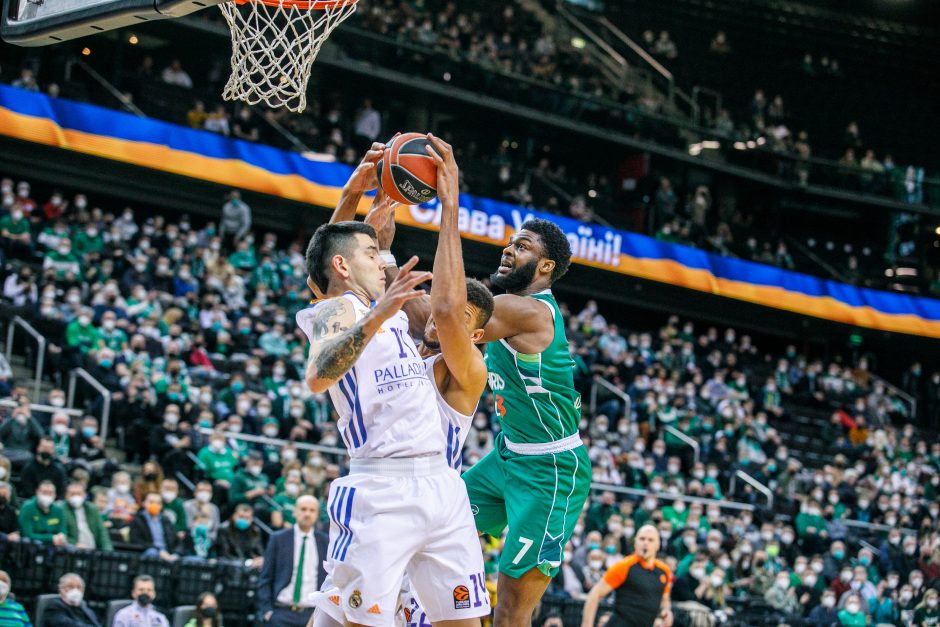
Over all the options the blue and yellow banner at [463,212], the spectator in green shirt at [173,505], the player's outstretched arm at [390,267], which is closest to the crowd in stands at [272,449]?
the spectator in green shirt at [173,505]

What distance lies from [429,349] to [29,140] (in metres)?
17.0

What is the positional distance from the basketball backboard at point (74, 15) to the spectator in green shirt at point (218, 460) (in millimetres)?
7866

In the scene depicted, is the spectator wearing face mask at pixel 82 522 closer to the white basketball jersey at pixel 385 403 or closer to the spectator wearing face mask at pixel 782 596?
the white basketball jersey at pixel 385 403

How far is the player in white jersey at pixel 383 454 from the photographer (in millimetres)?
5430

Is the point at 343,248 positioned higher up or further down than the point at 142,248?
further down

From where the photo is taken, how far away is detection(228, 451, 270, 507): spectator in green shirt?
1427 centimetres

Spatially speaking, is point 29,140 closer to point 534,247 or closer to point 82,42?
point 82,42

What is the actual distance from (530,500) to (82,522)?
716cm

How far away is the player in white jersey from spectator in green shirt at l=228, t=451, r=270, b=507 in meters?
8.64


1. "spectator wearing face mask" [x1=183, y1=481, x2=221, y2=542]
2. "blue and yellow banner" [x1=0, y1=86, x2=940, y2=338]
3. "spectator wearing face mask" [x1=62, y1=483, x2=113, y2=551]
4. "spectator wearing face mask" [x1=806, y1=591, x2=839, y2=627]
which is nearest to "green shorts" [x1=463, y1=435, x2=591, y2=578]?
"spectator wearing face mask" [x1=62, y1=483, x2=113, y2=551]

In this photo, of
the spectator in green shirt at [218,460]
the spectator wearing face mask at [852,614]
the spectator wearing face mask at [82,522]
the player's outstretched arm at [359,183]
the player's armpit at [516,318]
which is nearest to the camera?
the player's outstretched arm at [359,183]

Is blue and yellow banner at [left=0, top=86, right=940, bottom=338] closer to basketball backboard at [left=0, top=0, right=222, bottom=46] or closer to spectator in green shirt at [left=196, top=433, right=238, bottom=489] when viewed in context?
spectator in green shirt at [left=196, top=433, right=238, bottom=489]

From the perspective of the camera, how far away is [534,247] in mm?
7082

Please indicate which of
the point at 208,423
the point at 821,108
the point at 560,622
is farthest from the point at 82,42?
the point at 821,108
